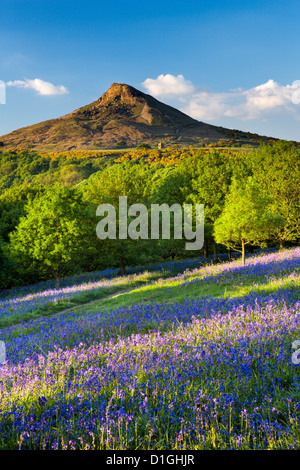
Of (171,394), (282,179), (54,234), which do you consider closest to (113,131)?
(282,179)

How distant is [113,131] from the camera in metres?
169

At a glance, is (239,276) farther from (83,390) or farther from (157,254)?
(157,254)

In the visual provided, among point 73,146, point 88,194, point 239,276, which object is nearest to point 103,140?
point 73,146

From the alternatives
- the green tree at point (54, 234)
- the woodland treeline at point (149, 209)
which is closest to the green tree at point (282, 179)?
the woodland treeline at point (149, 209)

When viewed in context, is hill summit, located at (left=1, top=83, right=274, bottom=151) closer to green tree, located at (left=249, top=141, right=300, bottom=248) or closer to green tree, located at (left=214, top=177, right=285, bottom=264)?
green tree, located at (left=249, top=141, right=300, bottom=248)

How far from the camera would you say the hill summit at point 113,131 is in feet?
486

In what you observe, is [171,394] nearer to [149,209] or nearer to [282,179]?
[149,209]

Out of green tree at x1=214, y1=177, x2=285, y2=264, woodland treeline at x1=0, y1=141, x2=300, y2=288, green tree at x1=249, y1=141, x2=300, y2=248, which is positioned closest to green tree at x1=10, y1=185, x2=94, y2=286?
woodland treeline at x1=0, y1=141, x2=300, y2=288

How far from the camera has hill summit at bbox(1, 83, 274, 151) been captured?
148250 mm

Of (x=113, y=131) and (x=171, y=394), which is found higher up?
(x=113, y=131)

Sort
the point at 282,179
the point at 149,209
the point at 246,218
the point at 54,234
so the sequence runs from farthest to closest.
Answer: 1. the point at 282,179
2. the point at 149,209
3. the point at 54,234
4. the point at 246,218

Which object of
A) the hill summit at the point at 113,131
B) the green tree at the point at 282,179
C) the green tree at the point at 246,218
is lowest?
the green tree at the point at 246,218

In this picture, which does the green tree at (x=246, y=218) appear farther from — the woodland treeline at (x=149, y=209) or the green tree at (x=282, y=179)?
the green tree at (x=282, y=179)

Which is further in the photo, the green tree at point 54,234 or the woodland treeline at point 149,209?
the green tree at point 54,234
